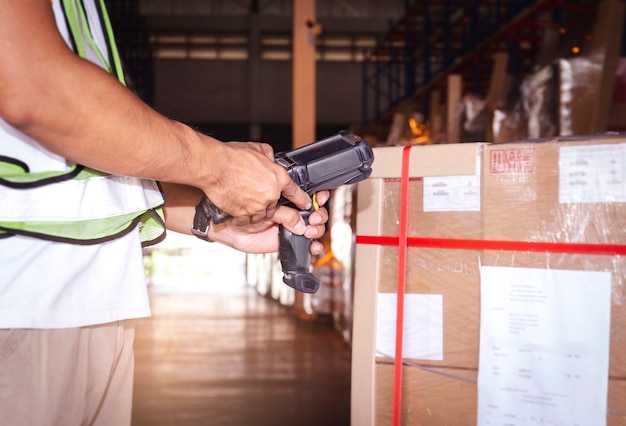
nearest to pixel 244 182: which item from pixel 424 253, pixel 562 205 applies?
pixel 424 253

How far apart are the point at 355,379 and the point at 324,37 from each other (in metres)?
Result: 18.3

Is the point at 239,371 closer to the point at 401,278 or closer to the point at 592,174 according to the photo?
the point at 401,278

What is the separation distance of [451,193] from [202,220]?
0.58m

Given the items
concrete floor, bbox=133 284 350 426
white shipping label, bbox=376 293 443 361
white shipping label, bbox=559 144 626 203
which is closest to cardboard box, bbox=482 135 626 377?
white shipping label, bbox=559 144 626 203

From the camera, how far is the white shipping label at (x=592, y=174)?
1338 millimetres

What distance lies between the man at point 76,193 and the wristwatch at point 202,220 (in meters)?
0.15

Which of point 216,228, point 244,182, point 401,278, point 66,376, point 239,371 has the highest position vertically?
point 244,182

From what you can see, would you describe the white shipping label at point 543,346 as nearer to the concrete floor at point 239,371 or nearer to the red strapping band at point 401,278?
the red strapping band at point 401,278

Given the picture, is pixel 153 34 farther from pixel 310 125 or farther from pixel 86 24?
pixel 86 24

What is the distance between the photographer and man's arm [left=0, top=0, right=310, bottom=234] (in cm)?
92

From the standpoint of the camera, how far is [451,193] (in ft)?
4.96

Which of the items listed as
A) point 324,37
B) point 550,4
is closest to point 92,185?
point 550,4

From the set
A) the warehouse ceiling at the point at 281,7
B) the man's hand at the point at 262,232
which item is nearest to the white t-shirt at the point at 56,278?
the man's hand at the point at 262,232

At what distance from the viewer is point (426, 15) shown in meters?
9.95
